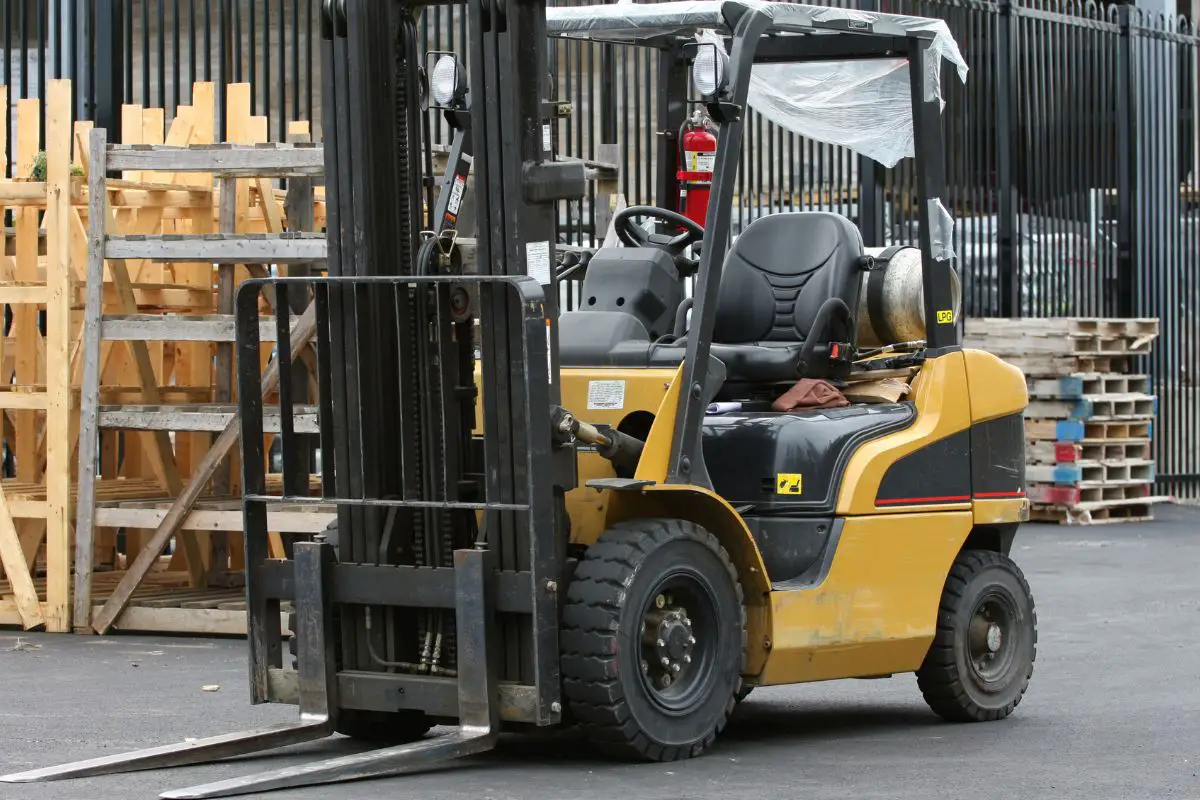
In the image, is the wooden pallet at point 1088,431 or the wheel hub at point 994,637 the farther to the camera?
the wooden pallet at point 1088,431

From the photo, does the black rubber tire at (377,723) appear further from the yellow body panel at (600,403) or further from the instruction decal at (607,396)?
the instruction decal at (607,396)

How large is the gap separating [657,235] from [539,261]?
158 cm

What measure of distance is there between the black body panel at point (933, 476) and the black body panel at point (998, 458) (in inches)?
2.9

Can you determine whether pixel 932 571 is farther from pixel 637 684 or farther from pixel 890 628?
pixel 637 684

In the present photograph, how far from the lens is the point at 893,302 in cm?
913

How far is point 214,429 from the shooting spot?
11.9 m

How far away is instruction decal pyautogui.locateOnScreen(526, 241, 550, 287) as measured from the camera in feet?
24.4

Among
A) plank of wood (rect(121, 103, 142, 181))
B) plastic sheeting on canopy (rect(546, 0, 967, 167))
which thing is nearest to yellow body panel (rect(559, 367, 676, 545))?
plastic sheeting on canopy (rect(546, 0, 967, 167))

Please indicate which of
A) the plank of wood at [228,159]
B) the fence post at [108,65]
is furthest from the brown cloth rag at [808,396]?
the fence post at [108,65]

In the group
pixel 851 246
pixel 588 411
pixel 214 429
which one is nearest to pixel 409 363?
pixel 588 411

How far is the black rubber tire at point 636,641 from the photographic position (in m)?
7.22

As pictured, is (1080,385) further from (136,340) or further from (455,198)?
(455,198)

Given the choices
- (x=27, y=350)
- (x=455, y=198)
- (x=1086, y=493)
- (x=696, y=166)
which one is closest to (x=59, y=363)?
(x=27, y=350)

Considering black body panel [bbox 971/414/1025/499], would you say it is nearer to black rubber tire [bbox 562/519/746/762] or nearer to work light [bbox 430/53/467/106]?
black rubber tire [bbox 562/519/746/762]
